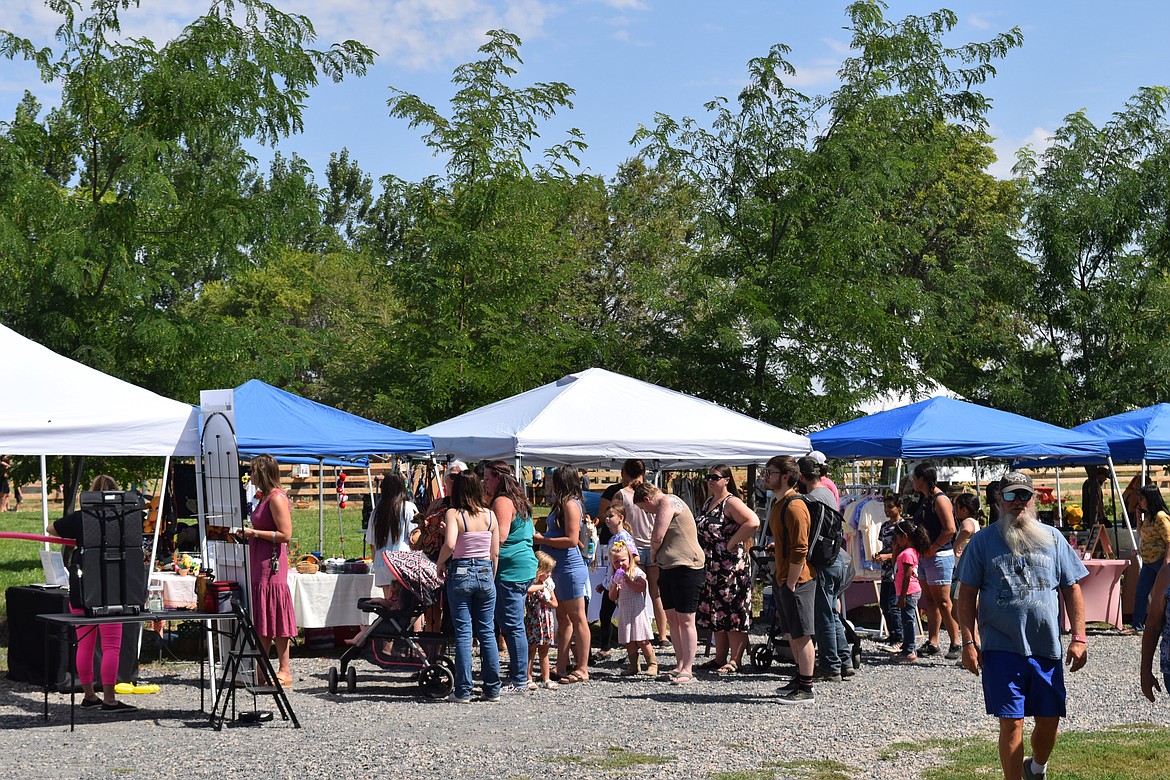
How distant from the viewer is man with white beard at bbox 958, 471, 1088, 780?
18.0 feet

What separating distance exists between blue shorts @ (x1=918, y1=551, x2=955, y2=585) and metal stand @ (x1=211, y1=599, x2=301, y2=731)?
5366mm

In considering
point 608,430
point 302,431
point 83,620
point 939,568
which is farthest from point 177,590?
point 939,568

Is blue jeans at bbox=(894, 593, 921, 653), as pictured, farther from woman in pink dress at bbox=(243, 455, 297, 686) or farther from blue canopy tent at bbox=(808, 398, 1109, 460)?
woman in pink dress at bbox=(243, 455, 297, 686)

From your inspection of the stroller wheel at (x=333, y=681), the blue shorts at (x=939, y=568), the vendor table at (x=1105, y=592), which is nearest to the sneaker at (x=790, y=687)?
the blue shorts at (x=939, y=568)

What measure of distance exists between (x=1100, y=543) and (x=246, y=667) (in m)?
10.3

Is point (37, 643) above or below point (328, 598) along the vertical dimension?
below

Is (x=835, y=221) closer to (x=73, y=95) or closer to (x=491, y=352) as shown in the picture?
(x=491, y=352)

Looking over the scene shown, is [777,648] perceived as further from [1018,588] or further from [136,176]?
[136,176]

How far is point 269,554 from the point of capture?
9008mm

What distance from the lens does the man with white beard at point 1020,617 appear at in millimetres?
5492

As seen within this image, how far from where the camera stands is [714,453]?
40.5ft

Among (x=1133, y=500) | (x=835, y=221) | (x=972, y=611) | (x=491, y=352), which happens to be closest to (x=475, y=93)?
(x=491, y=352)

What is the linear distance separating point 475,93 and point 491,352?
144 inches

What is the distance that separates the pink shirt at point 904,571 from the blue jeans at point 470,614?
3.91m
